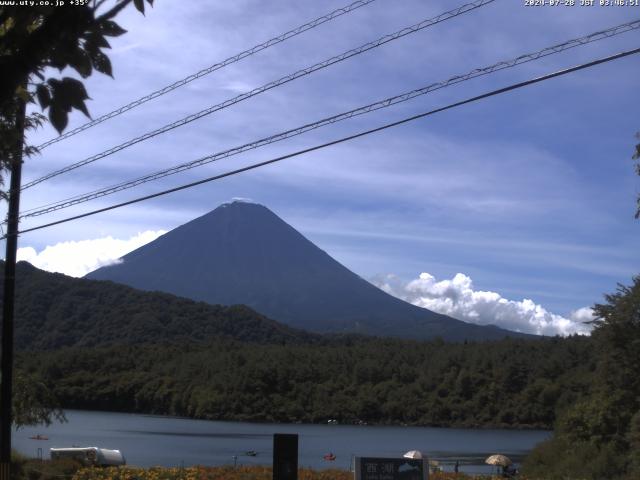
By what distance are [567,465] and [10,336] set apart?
19551 millimetres

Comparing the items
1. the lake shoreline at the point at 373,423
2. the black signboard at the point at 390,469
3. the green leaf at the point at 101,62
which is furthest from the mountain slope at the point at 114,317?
the green leaf at the point at 101,62

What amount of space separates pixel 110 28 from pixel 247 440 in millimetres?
77623

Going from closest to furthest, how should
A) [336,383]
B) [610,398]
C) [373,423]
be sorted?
Answer: [610,398] < [373,423] < [336,383]

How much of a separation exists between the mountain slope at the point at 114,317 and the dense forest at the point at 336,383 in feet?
109

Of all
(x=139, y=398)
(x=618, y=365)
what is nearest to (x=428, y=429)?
(x=139, y=398)

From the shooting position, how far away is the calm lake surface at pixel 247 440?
183 feet

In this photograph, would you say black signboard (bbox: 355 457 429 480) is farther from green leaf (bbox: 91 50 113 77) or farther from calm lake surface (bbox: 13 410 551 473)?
calm lake surface (bbox: 13 410 551 473)

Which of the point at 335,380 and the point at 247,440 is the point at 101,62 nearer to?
the point at 247,440

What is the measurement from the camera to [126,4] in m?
3.28

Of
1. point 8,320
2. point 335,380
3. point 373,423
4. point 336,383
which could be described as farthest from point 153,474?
point 335,380

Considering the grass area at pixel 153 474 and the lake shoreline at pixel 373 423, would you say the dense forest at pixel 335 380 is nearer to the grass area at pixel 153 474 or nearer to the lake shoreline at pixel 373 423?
the lake shoreline at pixel 373 423

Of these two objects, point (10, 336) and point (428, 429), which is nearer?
point (10, 336)

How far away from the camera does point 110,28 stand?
129 inches

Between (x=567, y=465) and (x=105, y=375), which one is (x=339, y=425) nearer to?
(x=105, y=375)
